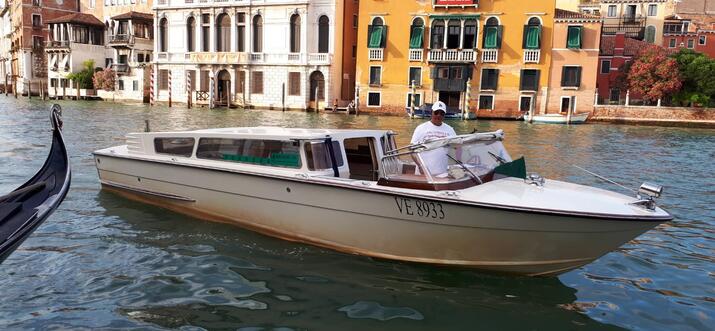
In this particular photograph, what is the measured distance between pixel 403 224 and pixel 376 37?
3028 cm

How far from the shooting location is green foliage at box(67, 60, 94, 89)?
1836 inches

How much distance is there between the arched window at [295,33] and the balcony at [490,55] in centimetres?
1214

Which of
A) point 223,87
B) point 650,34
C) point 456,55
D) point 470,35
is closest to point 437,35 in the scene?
point 456,55

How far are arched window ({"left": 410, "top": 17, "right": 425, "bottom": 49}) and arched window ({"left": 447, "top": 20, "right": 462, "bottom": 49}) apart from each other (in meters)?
1.55

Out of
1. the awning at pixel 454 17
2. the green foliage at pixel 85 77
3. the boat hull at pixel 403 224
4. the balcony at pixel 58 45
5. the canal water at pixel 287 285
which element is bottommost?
the canal water at pixel 287 285

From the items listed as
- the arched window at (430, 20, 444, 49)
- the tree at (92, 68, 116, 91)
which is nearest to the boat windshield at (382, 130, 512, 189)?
the arched window at (430, 20, 444, 49)

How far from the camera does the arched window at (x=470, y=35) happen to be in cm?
3300

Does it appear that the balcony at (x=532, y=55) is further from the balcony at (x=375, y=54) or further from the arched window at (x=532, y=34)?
the balcony at (x=375, y=54)

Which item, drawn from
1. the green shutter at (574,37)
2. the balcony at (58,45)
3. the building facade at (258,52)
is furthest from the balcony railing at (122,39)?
the green shutter at (574,37)

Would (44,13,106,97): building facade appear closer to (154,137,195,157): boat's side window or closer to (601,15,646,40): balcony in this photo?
(601,15,646,40): balcony

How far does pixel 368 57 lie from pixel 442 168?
99.7 ft

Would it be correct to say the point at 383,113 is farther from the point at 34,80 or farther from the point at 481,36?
the point at 34,80

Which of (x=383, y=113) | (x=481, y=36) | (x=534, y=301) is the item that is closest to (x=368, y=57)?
(x=383, y=113)

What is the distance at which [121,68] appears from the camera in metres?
44.2
